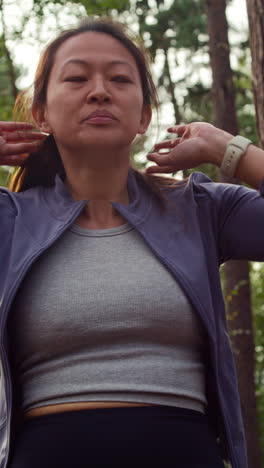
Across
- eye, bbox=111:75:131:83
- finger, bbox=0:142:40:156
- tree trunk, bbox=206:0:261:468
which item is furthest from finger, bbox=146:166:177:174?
tree trunk, bbox=206:0:261:468

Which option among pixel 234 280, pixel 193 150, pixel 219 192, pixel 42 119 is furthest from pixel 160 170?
pixel 234 280

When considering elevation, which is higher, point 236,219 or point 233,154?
→ point 233,154

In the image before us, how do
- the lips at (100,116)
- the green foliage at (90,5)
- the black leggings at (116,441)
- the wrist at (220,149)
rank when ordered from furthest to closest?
the green foliage at (90,5), the wrist at (220,149), the lips at (100,116), the black leggings at (116,441)

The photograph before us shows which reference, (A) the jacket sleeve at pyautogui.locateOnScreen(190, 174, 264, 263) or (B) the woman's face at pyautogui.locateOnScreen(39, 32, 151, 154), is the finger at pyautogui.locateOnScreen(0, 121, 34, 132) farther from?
(A) the jacket sleeve at pyautogui.locateOnScreen(190, 174, 264, 263)

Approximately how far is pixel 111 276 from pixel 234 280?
5419 mm

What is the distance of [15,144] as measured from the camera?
2676 mm

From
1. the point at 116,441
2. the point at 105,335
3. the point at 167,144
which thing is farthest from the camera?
the point at 167,144

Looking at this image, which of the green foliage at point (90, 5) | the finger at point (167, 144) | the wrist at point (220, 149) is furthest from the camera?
the green foliage at point (90, 5)

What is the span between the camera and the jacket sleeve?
97.8 inches

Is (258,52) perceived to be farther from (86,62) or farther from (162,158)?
(86,62)

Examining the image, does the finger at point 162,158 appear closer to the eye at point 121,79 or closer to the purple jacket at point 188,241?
the purple jacket at point 188,241

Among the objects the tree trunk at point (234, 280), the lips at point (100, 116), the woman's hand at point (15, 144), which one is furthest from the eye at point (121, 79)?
the tree trunk at point (234, 280)

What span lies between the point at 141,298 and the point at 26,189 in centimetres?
76

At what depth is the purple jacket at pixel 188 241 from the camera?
7.39 ft
